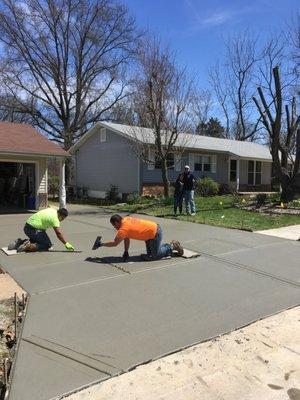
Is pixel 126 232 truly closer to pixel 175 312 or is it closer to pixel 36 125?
pixel 175 312

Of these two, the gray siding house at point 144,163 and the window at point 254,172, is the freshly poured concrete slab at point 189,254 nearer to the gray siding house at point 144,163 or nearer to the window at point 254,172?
the gray siding house at point 144,163

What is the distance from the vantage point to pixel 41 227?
8.42 m

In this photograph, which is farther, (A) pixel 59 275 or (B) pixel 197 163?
(B) pixel 197 163

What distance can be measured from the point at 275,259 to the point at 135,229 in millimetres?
Result: 2844

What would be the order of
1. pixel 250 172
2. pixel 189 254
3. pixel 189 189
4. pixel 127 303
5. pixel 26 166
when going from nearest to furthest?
pixel 127 303, pixel 189 254, pixel 189 189, pixel 26 166, pixel 250 172

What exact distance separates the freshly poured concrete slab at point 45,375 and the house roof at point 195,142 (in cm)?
1796

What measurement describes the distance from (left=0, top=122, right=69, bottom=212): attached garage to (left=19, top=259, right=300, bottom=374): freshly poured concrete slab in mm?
10969

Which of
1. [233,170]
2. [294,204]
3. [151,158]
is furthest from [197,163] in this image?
[294,204]

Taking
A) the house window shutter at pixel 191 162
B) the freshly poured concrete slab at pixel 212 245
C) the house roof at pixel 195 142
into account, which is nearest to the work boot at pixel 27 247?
the freshly poured concrete slab at pixel 212 245

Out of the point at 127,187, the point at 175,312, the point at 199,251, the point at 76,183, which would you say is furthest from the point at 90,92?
the point at 175,312

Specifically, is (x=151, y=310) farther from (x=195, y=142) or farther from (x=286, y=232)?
(x=195, y=142)

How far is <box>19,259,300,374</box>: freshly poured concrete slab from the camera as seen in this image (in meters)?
4.37

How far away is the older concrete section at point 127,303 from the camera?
3.92 metres

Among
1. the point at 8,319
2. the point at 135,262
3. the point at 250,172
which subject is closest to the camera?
the point at 8,319
